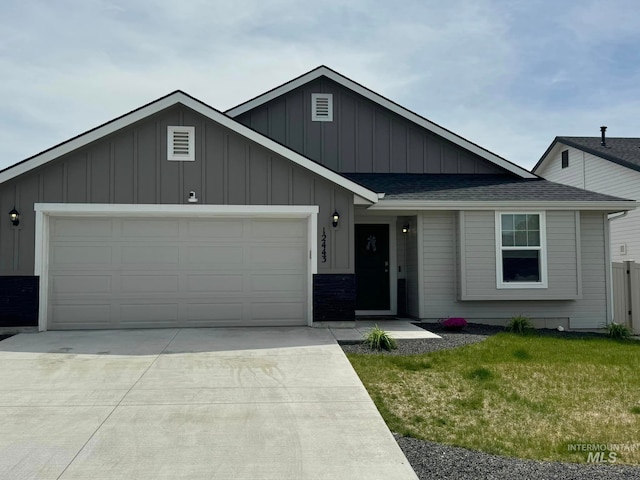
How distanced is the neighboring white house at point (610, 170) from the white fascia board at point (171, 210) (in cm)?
971

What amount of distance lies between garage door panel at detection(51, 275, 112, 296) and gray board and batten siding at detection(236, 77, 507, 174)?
17.2 ft

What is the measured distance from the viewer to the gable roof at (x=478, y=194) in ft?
34.2

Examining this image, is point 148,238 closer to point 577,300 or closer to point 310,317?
point 310,317

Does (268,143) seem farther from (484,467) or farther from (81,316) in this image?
(484,467)

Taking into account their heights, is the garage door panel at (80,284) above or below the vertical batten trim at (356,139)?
below

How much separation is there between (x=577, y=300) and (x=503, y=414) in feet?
22.5

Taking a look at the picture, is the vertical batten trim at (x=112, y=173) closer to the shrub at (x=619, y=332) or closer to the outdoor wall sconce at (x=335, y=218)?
the outdoor wall sconce at (x=335, y=218)

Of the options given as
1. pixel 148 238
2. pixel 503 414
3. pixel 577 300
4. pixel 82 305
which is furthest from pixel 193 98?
pixel 577 300

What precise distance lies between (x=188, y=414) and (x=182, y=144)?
5.60m

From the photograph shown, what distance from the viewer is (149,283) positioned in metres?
9.41

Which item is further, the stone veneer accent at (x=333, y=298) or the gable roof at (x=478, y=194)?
the gable roof at (x=478, y=194)

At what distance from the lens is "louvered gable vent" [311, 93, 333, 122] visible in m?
12.6

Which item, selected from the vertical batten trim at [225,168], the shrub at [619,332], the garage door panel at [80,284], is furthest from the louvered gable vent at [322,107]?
the shrub at [619,332]

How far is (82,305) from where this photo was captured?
927cm
